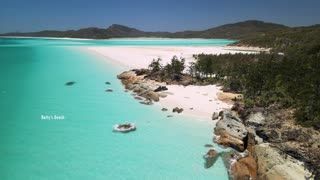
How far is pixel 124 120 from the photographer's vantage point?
20.8 metres

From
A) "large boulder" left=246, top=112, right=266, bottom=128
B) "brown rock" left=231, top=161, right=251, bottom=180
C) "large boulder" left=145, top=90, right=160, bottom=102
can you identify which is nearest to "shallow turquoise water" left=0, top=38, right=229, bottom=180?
"brown rock" left=231, top=161, right=251, bottom=180

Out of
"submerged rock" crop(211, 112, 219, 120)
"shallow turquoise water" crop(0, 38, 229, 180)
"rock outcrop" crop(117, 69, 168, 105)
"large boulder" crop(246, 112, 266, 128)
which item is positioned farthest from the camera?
"rock outcrop" crop(117, 69, 168, 105)

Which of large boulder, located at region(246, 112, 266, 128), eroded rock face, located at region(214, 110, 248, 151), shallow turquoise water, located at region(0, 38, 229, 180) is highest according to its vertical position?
large boulder, located at region(246, 112, 266, 128)

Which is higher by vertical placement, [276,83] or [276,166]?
[276,83]

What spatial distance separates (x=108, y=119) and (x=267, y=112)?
36.6 feet

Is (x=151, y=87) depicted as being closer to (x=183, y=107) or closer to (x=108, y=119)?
(x=183, y=107)

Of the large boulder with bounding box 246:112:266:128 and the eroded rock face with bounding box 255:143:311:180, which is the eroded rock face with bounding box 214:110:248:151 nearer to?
the large boulder with bounding box 246:112:266:128

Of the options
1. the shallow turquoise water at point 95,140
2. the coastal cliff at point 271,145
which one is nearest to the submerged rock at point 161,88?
the shallow turquoise water at point 95,140

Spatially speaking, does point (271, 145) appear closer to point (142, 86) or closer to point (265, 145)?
point (265, 145)

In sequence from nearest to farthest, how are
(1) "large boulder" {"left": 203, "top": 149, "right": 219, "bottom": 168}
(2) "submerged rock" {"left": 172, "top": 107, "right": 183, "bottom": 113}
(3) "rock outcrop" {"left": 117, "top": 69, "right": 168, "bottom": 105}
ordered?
(1) "large boulder" {"left": 203, "top": 149, "right": 219, "bottom": 168} → (2) "submerged rock" {"left": 172, "top": 107, "right": 183, "bottom": 113} → (3) "rock outcrop" {"left": 117, "top": 69, "right": 168, "bottom": 105}

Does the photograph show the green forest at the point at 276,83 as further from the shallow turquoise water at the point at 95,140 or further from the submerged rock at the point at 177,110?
the submerged rock at the point at 177,110

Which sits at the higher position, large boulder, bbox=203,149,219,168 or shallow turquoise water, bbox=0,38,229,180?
large boulder, bbox=203,149,219,168

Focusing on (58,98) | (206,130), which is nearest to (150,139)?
(206,130)

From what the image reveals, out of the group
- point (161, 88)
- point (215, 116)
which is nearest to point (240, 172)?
point (215, 116)
